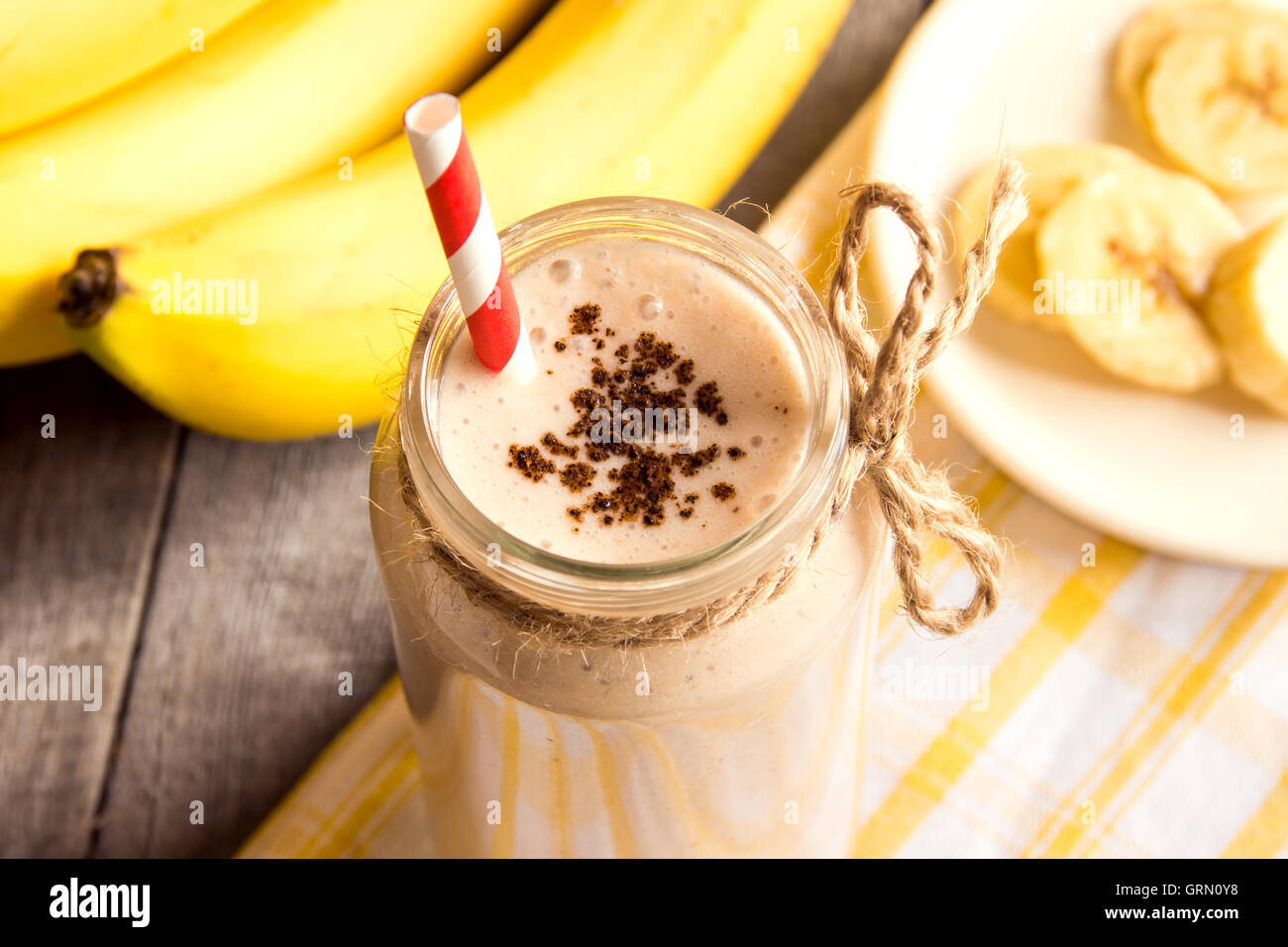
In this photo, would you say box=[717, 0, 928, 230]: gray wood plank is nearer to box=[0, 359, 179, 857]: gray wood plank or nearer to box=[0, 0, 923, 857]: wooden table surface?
box=[0, 0, 923, 857]: wooden table surface

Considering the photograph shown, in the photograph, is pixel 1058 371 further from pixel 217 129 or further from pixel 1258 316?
pixel 217 129

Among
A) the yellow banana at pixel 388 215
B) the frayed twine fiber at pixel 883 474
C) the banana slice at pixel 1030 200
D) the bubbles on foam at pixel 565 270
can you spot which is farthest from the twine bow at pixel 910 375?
the banana slice at pixel 1030 200

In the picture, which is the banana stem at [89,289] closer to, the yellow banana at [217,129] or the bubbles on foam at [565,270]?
the yellow banana at [217,129]

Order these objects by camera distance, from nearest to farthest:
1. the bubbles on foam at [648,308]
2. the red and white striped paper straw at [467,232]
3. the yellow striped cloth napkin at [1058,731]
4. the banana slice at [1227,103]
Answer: the red and white striped paper straw at [467,232]
the bubbles on foam at [648,308]
the yellow striped cloth napkin at [1058,731]
the banana slice at [1227,103]

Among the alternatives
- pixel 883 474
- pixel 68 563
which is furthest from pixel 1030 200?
pixel 68 563

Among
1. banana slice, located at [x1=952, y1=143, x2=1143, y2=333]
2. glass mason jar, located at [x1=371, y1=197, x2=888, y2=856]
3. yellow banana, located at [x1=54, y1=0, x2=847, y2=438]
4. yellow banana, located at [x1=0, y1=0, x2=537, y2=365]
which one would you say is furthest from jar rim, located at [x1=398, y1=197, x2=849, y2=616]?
banana slice, located at [x1=952, y1=143, x2=1143, y2=333]
